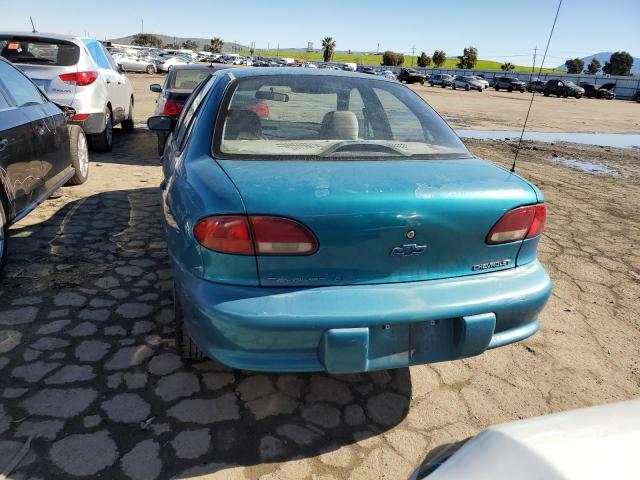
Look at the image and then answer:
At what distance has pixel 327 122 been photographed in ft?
9.31

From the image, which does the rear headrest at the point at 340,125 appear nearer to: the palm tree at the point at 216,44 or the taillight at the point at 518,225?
the taillight at the point at 518,225

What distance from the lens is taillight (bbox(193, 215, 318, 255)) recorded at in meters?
1.85

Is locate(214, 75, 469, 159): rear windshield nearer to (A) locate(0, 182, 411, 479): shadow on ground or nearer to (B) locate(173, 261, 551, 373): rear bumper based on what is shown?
(B) locate(173, 261, 551, 373): rear bumper

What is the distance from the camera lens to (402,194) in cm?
194

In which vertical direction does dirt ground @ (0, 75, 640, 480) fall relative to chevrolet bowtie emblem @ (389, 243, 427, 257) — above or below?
below

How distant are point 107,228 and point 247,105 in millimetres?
2500

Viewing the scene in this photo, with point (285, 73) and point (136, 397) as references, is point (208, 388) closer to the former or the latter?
point (136, 397)

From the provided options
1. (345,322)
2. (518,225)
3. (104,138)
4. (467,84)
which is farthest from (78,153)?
(467,84)

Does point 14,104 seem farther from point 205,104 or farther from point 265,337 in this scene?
point 265,337

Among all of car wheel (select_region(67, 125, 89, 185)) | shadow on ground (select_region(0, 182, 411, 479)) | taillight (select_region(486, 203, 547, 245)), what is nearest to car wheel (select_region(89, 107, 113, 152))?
car wheel (select_region(67, 125, 89, 185))

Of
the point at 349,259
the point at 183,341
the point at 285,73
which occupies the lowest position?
the point at 183,341

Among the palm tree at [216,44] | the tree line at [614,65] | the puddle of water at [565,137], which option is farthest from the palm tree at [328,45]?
the puddle of water at [565,137]

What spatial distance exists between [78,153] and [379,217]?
4784mm

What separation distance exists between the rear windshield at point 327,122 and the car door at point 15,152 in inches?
77.1
